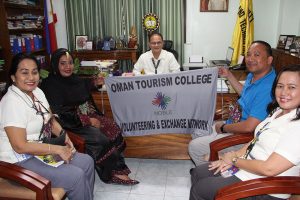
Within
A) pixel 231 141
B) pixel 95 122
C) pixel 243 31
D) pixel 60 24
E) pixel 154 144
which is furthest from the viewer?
pixel 60 24

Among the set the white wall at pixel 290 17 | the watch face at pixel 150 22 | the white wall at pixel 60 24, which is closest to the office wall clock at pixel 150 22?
the watch face at pixel 150 22

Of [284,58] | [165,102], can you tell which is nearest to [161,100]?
[165,102]

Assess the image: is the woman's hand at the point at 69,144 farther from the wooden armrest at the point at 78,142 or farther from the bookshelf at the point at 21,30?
the bookshelf at the point at 21,30

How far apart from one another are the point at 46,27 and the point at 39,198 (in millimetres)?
4165

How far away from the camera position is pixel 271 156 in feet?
4.06

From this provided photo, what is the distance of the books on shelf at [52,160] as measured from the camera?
1.62 meters

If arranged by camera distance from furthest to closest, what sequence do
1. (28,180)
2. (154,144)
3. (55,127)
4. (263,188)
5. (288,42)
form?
(288,42) < (154,144) < (55,127) < (28,180) < (263,188)

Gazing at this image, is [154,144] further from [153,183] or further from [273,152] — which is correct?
[273,152]

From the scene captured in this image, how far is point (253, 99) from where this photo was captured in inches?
70.8

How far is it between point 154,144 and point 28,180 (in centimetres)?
131

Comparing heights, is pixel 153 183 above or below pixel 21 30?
below

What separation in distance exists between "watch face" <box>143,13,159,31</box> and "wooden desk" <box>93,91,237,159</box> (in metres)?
2.73

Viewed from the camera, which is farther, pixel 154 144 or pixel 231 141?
pixel 154 144

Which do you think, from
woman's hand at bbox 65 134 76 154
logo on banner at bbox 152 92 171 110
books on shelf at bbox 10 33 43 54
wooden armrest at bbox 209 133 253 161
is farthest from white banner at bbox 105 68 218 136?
books on shelf at bbox 10 33 43 54
